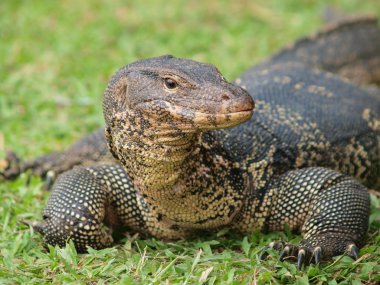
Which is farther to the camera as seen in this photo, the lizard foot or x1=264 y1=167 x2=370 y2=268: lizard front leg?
x1=264 y1=167 x2=370 y2=268: lizard front leg

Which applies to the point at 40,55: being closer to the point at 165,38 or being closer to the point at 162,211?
the point at 165,38

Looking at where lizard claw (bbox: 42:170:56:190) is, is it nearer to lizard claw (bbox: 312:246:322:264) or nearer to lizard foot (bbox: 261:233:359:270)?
lizard foot (bbox: 261:233:359:270)

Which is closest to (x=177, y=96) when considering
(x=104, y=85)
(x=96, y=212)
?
(x=96, y=212)

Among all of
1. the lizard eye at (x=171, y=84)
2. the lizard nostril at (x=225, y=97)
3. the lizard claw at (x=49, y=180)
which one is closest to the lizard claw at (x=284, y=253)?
the lizard nostril at (x=225, y=97)

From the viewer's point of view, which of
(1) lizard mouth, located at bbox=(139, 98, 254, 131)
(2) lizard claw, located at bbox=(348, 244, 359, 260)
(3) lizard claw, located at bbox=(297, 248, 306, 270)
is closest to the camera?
(1) lizard mouth, located at bbox=(139, 98, 254, 131)

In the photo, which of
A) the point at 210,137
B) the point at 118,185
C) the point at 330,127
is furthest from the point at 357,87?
the point at 118,185

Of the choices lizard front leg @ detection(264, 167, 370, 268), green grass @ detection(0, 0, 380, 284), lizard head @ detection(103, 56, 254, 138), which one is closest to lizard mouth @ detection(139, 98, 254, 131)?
lizard head @ detection(103, 56, 254, 138)
